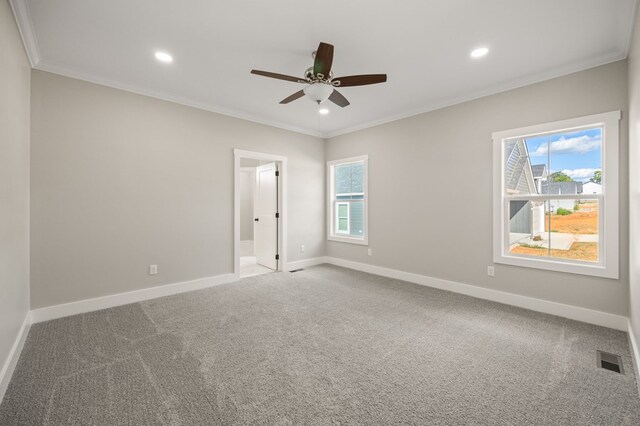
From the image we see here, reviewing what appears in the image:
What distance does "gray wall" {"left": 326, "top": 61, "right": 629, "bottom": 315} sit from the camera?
112 inches

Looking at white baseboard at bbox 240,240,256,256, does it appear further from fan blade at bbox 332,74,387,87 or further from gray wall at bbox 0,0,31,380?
fan blade at bbox 332,74,387,87

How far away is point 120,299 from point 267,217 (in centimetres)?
278

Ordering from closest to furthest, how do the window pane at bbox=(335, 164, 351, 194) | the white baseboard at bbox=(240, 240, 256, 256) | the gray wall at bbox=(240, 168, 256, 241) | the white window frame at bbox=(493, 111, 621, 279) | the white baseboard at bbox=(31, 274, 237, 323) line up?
1. the white window frame at bbox=(493, 111, 621, 279)
2. the white baseboard at bbox=(31, 274, 237, 323)
3. the window pane at bbox=(335, 164, 351, 194)
4. the white baseboard at bbox=(240, 240, 256, 256)
5. the gray wall at bbox=(240, 168, 256, 241)

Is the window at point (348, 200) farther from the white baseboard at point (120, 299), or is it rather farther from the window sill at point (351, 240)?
the white baseboard at point (120, 299)

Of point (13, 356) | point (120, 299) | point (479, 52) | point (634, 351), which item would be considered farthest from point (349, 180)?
point (13, 356)

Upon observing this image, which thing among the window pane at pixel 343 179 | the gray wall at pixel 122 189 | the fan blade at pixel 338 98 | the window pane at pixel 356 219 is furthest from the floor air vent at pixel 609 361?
the gray wall at pixel 122 189

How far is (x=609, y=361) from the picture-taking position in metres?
2.19

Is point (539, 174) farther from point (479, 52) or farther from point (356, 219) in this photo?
point (356, 219)

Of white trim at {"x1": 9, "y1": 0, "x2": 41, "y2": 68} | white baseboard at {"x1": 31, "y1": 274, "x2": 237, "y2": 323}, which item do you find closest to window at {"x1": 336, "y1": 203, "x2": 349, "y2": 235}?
white baseboard at {"x1": 31, "y1": 274, "x2": 237, "y2": 323}

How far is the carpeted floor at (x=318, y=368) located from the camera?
1.64 m

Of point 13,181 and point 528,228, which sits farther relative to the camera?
point 528,228

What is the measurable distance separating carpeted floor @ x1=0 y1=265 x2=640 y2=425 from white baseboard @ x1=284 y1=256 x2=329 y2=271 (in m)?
1.91

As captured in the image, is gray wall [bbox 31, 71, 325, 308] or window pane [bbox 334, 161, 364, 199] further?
window pane [bbox 334, 161, 364, 199]

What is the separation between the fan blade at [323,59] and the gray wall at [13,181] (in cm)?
218
